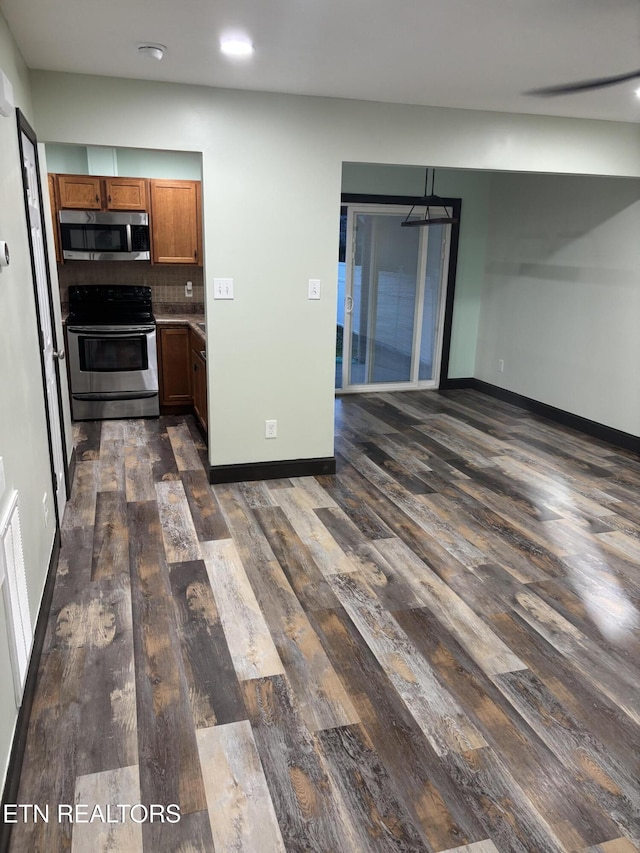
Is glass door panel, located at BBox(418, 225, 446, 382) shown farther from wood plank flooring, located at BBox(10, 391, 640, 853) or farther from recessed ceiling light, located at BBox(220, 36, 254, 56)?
recessed ceiling light, located at BBox(220, 36, 254, 56)

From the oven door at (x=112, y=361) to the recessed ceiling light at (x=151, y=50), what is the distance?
2.93m

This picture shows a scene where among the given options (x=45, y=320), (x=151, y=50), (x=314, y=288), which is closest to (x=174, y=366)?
(x=314, y=288)

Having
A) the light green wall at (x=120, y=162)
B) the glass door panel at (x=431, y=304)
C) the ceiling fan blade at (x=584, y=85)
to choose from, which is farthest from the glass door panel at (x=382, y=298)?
the ceiling fan blade at (x=584, y=85)

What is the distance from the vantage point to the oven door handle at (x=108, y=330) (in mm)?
5570

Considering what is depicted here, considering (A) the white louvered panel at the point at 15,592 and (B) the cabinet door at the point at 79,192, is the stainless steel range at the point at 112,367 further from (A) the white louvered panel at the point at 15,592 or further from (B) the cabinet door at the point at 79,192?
(A) the white louvered panel at the point at 15,592

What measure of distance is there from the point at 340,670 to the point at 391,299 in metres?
5.16

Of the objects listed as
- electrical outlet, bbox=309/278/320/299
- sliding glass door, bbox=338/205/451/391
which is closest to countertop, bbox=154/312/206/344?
electrical outlet, bbox=309/278/320/299

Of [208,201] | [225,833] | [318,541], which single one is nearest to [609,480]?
[318,541]

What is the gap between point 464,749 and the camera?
2.06 metres

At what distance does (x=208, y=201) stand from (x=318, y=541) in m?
2.12

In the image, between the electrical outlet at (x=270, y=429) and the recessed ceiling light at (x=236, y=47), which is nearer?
the recessed ceiling light at (x=236, y=47)

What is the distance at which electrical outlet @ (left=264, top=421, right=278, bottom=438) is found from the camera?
432cm

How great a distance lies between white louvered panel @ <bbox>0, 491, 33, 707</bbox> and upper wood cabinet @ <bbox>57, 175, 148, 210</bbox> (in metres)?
4.33

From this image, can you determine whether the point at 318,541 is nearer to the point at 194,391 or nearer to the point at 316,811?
the point at 316,811
